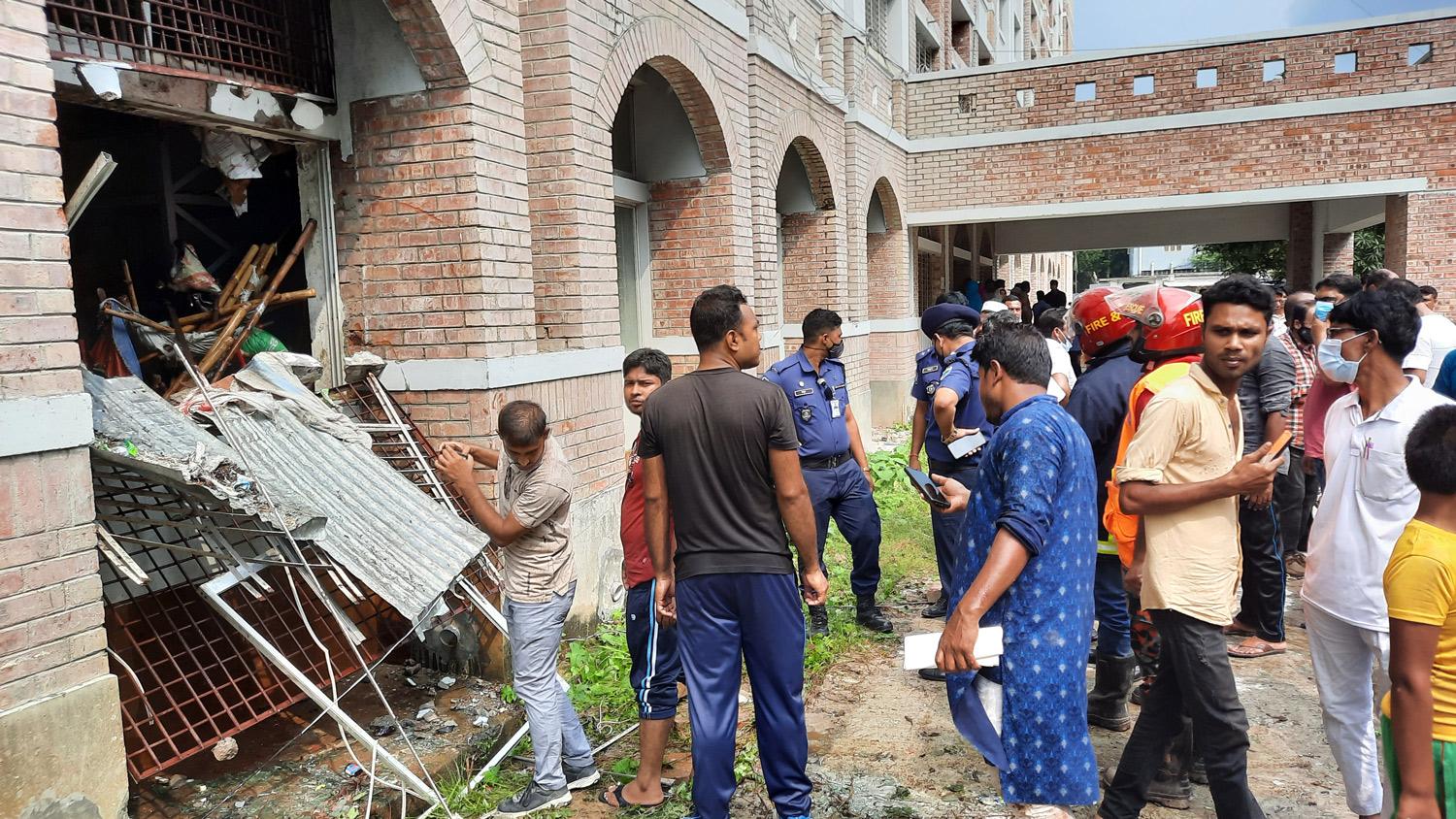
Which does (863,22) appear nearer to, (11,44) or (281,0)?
(281,0)

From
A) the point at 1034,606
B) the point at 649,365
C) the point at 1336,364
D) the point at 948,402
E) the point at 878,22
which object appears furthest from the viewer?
the point at 878,22

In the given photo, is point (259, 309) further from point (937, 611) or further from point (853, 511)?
point (937, 611)

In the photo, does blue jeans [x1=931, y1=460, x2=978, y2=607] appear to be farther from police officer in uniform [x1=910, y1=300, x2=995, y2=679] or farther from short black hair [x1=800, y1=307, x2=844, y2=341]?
short black hair [x1=800, y1=307, x2=844, y2=341]

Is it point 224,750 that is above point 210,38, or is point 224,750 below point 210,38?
below

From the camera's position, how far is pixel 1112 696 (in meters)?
4.10

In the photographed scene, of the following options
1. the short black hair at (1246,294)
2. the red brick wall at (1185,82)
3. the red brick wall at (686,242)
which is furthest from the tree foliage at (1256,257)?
the short black hair at (1246,294)

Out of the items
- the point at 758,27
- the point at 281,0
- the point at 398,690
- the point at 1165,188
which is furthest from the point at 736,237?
the point at 1165,188

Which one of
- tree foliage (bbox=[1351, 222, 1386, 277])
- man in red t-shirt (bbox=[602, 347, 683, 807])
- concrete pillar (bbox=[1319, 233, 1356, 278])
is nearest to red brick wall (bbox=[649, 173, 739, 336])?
man in red t-shirt (bbox=[602, 347, 683, 807])

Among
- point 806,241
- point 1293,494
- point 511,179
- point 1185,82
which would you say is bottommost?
point 1293,494

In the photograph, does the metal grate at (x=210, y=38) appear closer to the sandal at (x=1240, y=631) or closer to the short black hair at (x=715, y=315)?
the short black hair at (x=715, y=315)

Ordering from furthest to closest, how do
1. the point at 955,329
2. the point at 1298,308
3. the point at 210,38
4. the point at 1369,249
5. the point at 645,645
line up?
1. the point at 1369,249
2. the point at 1298,308
3. the point at 955,329
4. the point at 210,38
5. the point at 645,645

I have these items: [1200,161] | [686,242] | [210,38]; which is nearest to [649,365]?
[210,38]

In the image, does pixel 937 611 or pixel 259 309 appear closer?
pixel 259 309

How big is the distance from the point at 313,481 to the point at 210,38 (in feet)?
6.89
